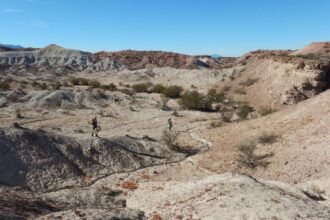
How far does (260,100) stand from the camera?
5156 centimetres

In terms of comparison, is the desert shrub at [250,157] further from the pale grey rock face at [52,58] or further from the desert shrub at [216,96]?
the pale grey rock face at [52,58]

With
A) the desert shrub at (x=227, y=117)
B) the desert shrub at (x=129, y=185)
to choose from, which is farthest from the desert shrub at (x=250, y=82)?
the desert shrub at (x=129, y=185)

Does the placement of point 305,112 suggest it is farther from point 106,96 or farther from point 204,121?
point 106,96

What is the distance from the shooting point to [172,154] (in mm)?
29344

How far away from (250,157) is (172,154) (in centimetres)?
562

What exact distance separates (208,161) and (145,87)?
3994 cm

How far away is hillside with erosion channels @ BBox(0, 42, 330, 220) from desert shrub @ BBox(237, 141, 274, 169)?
0.06 metres

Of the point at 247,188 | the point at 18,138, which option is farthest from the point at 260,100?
the point at 247,188

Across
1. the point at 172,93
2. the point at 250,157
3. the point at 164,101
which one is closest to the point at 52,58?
the point at 172,93

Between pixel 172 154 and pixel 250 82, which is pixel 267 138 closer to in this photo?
pixel 172 154

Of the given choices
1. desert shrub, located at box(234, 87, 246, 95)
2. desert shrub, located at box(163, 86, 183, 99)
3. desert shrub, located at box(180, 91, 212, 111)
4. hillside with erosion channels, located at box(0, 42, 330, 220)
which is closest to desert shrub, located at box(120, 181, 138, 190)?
hillside with erosion channels, located at box(0, 42, 330, 220)

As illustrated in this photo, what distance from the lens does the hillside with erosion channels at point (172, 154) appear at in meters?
16.0

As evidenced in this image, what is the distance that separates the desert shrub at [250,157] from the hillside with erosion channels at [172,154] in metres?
0.06

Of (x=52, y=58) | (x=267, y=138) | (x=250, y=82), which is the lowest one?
(x=267, y=138)
